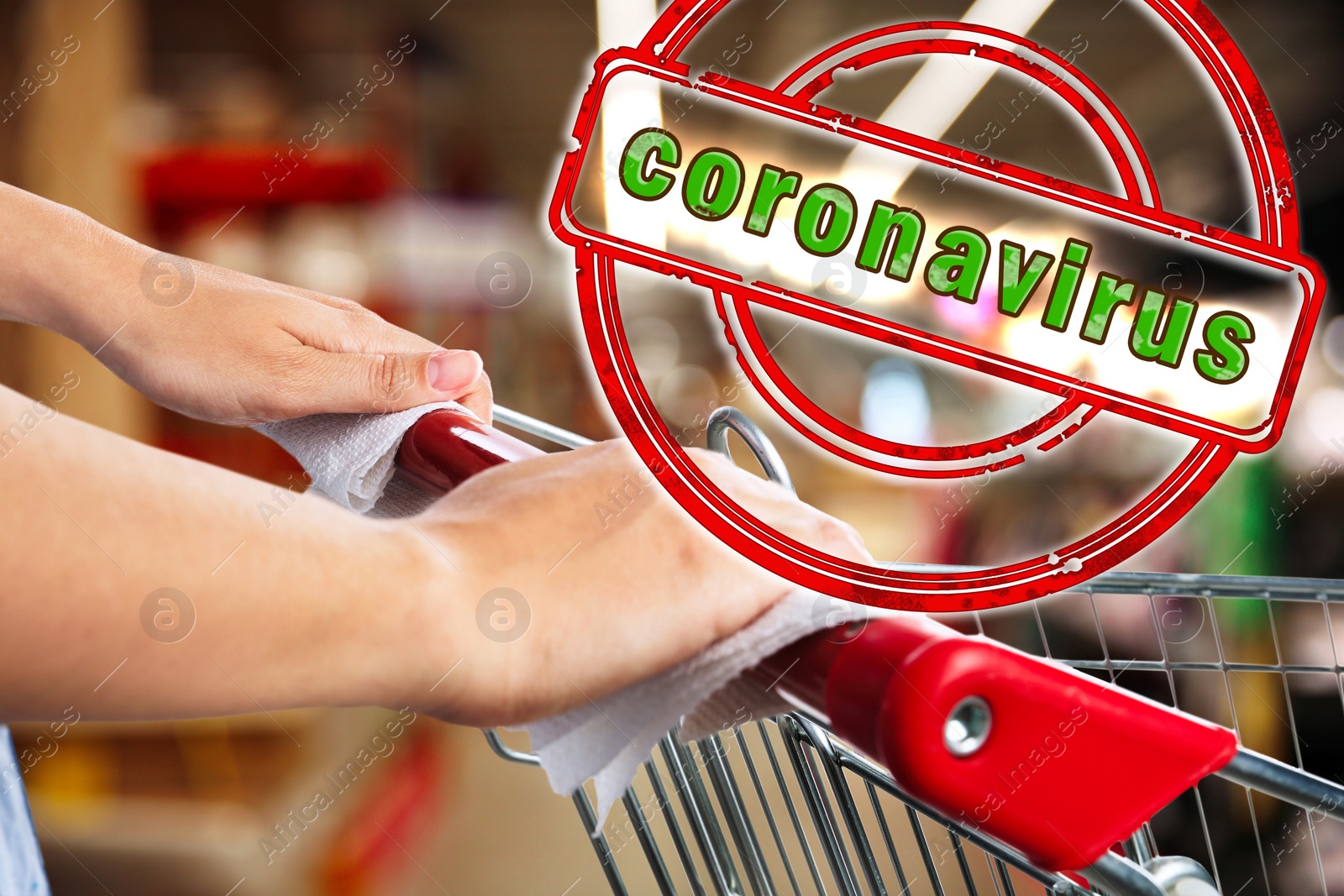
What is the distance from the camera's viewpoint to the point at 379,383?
2.26 feet

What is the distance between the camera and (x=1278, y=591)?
0.84 metres

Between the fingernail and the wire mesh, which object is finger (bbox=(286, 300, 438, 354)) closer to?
the fingernail

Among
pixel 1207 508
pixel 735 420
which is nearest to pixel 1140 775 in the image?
pixel 735 420

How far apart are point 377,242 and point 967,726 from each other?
12.2ft

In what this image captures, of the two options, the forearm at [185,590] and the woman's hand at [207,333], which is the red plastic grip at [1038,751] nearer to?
the forearm at [185,590]

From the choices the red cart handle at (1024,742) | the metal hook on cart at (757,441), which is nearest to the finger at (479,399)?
the metal hook on cart at (757,441)

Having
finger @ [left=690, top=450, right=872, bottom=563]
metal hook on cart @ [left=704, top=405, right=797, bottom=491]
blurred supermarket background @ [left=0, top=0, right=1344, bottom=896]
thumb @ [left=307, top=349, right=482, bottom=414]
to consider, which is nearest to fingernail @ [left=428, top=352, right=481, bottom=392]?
thumb @ [left=307, top=349, right=482, bottom=414]

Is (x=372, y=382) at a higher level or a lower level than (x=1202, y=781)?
higher

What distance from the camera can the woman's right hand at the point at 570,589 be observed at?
12.9 inches

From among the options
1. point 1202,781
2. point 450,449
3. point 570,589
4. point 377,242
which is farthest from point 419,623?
point 377,242

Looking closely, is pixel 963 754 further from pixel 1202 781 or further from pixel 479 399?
pixel 1202 781

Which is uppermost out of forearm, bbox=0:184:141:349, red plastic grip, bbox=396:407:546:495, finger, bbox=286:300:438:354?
forearm, bbox=0:184:141:349

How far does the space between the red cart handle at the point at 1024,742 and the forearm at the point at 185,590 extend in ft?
0.48

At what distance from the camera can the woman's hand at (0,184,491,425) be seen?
2.26 feet
